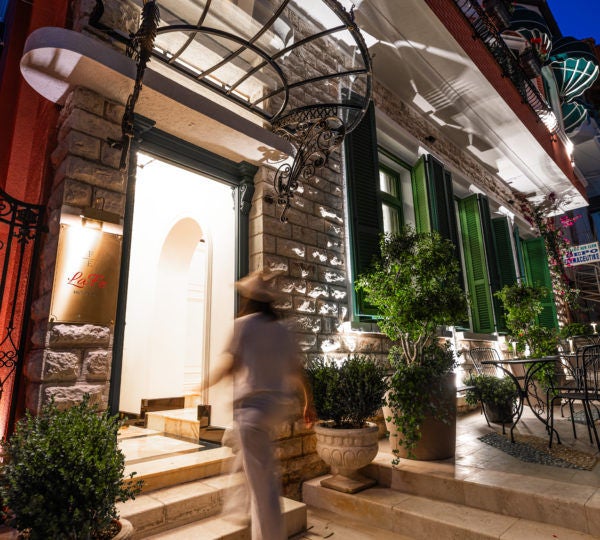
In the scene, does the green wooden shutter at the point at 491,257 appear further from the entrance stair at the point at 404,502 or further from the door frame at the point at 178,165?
the door frame at the point at 178,165

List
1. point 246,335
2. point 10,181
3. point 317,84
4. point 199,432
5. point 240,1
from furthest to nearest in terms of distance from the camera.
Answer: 1. point 317,84
2. point 240,1
3. point 199,432
4. point 10,181
5. point 246,335

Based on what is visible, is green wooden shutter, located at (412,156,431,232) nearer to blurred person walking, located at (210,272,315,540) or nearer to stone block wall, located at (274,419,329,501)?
stone block wall, located at (274,419,329,501)

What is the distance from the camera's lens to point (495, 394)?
5.08 meters

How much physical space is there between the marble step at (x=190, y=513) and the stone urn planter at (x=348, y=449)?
523 mm

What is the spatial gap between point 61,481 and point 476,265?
25.7 ft

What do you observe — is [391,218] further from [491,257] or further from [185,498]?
[185,498]

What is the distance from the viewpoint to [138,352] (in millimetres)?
5594

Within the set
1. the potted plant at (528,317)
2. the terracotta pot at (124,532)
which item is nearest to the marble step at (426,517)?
the terracotta pot at (124,532)

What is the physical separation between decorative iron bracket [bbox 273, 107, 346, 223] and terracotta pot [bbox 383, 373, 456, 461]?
2.32 meters

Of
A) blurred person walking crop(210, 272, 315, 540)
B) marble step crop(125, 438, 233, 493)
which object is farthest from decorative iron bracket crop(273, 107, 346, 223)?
marble step crop(125, 438, 233, 493)

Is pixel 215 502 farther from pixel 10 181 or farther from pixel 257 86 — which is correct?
pixel 257 86

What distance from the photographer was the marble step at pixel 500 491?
2.59m

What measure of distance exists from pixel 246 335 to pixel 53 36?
91.6 inches

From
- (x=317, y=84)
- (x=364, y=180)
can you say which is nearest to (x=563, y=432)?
(x=364, y=180)
